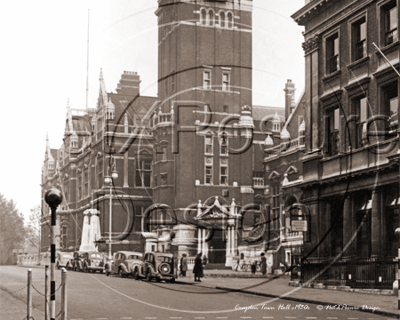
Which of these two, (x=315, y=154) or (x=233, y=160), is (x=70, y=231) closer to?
(x=233, y=160)

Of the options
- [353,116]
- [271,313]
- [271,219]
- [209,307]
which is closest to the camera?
[271,313]

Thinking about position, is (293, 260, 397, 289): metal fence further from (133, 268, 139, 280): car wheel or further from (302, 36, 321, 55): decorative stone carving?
(302, 36, 321, 55): decorative stone carving

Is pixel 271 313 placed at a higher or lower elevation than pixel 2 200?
lower

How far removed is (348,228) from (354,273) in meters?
2.68

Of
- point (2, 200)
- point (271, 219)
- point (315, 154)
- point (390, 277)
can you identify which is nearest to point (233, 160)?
point (271, 219)

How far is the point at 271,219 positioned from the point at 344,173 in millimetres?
25464

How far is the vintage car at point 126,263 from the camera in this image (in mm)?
38594

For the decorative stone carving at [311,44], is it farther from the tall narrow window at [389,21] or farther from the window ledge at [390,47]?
the window ledge at [390,47]

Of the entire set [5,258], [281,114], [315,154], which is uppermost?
[281,114]

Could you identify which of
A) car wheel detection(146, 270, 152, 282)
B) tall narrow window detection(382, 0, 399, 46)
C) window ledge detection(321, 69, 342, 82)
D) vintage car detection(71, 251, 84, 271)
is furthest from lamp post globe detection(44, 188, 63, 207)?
vintage car detection(71, 251, 84, 271)

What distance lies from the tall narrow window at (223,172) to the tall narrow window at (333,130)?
24.2 metres

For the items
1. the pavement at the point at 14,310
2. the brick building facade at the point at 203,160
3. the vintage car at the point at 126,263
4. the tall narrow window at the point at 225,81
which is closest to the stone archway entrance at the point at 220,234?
the brick building facade at the point at 203,160

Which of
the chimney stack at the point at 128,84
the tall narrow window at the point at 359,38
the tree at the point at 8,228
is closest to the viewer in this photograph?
the tall narrow window at the point at 359,38

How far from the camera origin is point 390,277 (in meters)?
25.2
